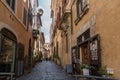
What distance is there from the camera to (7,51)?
10.6 meters

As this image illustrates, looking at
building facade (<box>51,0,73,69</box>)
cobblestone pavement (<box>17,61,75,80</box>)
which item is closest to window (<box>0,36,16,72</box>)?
cobblestone pavement (<box>17,61,75,80</box>)

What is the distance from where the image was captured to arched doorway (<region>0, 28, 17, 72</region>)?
9461 millimetres

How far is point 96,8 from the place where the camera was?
764 centimetres

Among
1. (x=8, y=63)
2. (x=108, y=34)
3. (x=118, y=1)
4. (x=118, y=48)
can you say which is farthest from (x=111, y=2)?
(x=8, y=63)

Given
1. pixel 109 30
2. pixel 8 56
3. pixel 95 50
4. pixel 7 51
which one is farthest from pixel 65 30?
pixel 109 30

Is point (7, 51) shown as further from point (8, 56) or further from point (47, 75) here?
point (47, 75)

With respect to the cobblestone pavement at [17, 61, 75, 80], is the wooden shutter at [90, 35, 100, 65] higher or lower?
higher

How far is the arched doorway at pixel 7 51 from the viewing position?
9461 mm

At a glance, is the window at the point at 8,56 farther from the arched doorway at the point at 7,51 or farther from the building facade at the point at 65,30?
the building facade at the point at 65,30

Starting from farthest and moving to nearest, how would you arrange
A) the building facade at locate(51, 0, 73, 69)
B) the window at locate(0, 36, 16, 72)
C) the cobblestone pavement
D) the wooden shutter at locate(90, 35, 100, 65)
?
1. the building facade at locate(51, 0, 73, 69)
2. the cobblestone pavement
3. the window at locate(0, 36, 16, 72)
4. the wooden shutter at locate(90, 35, 100, 65)

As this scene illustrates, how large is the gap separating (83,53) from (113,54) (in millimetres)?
5393

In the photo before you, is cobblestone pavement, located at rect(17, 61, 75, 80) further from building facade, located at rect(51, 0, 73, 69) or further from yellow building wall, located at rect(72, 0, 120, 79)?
yellow building wall, located at rect(72, 0, 120, 79)

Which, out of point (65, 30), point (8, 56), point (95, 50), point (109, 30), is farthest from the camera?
Result: point (65, 30)

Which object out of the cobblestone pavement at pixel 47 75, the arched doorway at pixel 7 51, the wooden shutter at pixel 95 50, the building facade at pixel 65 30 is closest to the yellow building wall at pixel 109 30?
the wooden shutter at pixel 95 50
